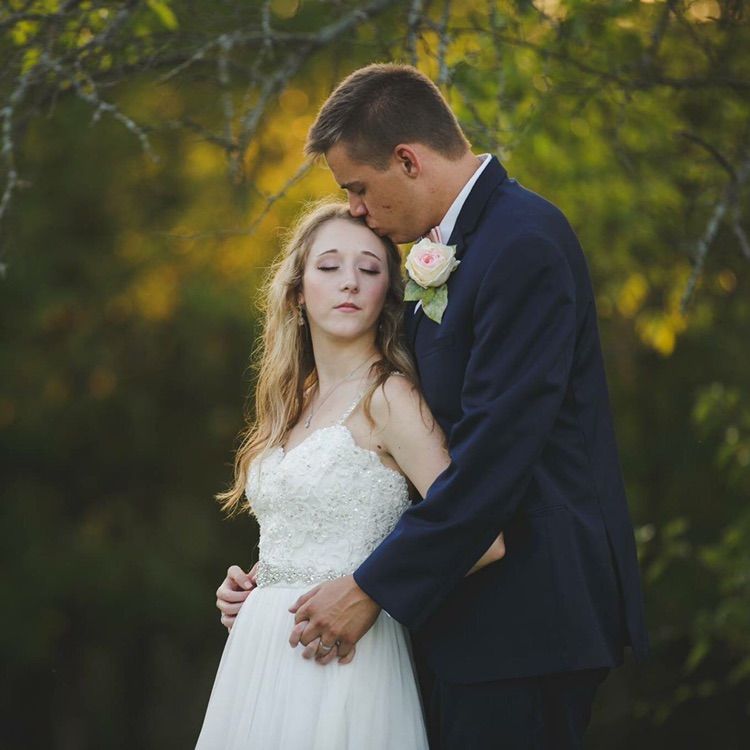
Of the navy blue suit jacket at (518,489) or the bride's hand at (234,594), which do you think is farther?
the bride's hand at (234,594)

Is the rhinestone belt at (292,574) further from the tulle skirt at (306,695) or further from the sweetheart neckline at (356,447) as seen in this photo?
the sweetheart neckline at (356,447)

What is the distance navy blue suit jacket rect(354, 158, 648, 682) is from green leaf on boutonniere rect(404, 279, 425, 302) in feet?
0.27

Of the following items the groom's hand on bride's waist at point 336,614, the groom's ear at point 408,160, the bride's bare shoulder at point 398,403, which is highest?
the groom's ear at point 408,160

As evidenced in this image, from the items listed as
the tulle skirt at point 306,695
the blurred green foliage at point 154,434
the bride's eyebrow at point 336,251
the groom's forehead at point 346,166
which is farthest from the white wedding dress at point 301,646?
the blurred green foliage at point 154,434

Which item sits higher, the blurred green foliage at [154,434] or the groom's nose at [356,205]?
the groom's nose at [356,205]

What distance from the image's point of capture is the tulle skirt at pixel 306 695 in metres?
2.84

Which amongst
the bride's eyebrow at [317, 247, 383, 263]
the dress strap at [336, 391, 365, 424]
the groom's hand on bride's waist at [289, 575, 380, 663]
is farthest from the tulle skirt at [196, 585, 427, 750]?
the bride's eyebrow at [317, 247, 383, 263]

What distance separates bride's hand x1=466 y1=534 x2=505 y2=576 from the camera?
269 centimetres

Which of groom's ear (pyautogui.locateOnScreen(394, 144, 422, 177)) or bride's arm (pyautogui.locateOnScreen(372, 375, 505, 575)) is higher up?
groom's ear (pyautogui.locateOnScreen(394, 144, 422, 177))

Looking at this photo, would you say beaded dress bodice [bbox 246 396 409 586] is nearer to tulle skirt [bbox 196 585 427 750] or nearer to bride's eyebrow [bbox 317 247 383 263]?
tulle skirt [bbox 196 585 427 750]

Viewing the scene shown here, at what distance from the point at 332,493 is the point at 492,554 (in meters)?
0.47

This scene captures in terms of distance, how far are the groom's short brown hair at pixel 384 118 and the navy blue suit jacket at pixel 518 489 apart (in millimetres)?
263

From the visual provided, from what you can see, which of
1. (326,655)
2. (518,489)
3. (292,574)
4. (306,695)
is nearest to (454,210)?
(518,489)

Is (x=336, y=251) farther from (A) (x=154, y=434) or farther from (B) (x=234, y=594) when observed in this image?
(A) (x=154, y=434)
